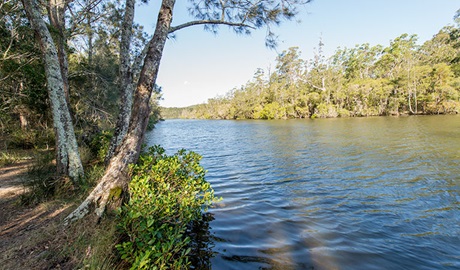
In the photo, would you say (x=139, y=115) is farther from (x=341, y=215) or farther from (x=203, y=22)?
(x=341, y=215)

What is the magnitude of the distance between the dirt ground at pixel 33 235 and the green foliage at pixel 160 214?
0.70 meters

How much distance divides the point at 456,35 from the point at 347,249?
74.0 meters

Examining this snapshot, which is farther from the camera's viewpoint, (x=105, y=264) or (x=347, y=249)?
(x=347, y=249)

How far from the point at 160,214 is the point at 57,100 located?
3536 mm

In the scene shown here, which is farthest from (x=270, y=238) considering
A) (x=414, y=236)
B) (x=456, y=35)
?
(x=456, y=35)

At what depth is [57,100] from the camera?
4.67 m

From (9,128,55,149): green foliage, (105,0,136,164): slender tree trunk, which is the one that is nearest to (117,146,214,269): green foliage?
(105,0,136,164): slender tree trunk

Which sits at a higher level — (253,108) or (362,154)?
(253,108)

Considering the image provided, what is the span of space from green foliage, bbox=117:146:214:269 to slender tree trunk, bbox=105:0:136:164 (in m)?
1.49

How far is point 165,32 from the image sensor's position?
402 centimetres

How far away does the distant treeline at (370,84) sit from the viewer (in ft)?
122

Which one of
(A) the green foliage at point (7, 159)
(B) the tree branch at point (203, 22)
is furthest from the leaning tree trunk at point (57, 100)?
(A) the green foliage at point (7, 159)

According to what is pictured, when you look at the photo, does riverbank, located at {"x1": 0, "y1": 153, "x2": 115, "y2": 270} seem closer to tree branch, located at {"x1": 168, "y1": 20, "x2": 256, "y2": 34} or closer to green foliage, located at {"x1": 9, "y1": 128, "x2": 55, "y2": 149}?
tree branch, located at {"x1": 168, "y1": 20, "x2": 256, "y2": 34}

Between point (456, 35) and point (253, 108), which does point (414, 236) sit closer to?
point (253, 108)
